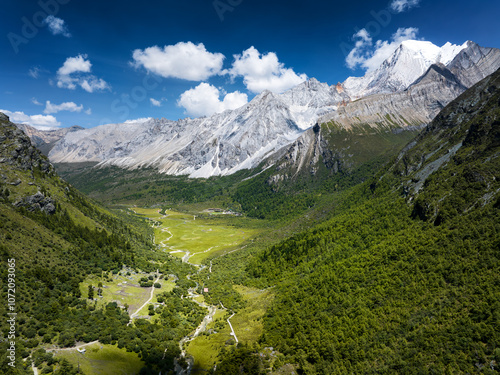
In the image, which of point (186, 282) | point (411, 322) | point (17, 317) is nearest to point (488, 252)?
point (411, 322)

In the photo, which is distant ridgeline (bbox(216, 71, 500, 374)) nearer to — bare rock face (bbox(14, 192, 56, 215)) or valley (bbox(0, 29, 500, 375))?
valley (bbox(0, 29, 500, 375))

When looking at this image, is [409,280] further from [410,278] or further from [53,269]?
[53,269]

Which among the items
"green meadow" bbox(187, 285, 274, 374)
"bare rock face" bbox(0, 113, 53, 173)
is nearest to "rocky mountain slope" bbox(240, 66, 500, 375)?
"green meadow" bbox(187, 285, 274, 374)

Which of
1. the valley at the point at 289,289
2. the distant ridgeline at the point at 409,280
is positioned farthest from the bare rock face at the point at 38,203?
the distant ridgeline at the point at 409,280

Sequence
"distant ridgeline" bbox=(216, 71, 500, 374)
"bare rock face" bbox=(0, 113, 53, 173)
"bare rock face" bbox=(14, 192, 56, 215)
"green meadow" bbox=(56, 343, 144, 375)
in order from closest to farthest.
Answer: "distant ridgeline" bbox=(216, 71, 500, 374), "green meadow" bbox=(56, 343, 144, 375), "bare rock face" bbox=(14, 192, 56, 215), "bare rock face" bbox=(0, 113, 53, 173)

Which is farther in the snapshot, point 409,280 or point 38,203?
point 38,203

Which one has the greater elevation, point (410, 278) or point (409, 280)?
point (410, 278)

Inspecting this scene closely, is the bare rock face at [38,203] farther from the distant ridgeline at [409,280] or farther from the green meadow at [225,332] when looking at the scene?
the distant ridgeline at [409,280]

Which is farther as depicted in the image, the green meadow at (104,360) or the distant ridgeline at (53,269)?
the distant ridgeline at (53,269)

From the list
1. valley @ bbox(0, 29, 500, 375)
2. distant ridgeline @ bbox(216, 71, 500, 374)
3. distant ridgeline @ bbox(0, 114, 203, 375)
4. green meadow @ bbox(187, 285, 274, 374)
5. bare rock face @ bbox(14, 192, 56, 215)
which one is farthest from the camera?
bare rock face @ bbox(14, 192, 56, 215)

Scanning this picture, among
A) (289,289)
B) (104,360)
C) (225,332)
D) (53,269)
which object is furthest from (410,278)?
(53,269)

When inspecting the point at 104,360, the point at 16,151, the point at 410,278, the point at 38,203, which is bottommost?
the point at 410,278
